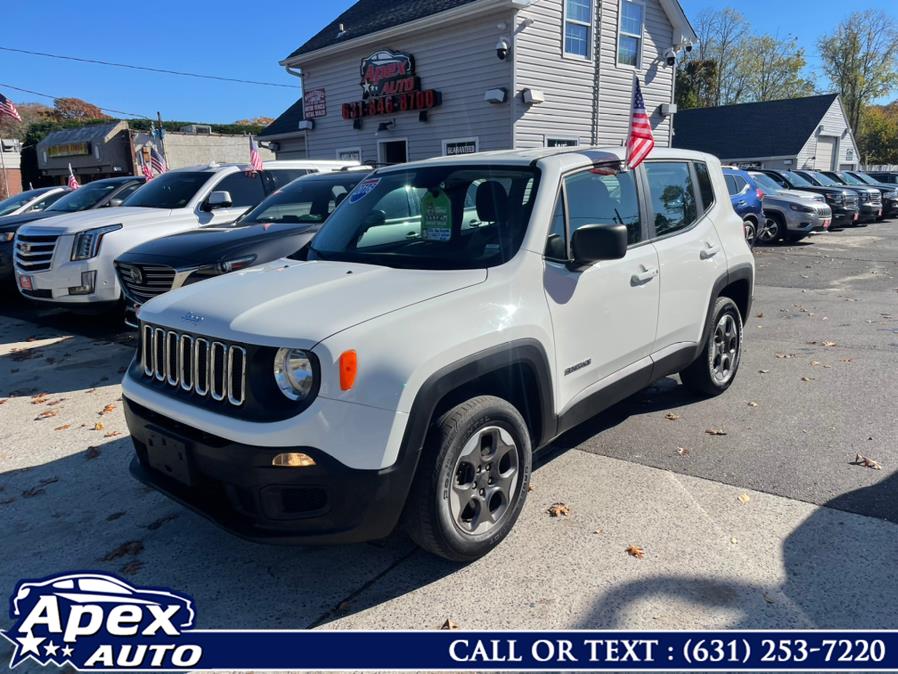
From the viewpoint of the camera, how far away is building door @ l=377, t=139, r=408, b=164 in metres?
17.1

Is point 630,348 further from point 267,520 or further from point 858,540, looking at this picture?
point 267,520

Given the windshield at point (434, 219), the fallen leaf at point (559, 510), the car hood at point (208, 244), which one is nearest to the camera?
the windshield at point (434, 219)

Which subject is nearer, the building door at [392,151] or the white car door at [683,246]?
the white car door at [683,246]

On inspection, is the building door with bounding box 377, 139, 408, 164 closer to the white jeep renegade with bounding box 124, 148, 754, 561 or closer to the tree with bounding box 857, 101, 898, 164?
the white jeep renegade with bounding box 124, 148, 754, 561

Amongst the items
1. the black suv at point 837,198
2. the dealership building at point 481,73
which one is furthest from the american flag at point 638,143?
the black suv at point 837,198

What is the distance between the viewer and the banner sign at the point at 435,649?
2.53 m

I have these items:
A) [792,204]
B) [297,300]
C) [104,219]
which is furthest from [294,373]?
[792,204]

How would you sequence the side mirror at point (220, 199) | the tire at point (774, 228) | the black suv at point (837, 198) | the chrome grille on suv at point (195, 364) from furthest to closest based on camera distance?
1. the black suv at point (837, 198)
2. the tire at point (774, 228)
3. the side mirror at point (220, 199)
4. the chrome grille on suv at point (195, 364)

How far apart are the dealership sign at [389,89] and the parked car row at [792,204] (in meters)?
7.19

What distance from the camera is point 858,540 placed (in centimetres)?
322

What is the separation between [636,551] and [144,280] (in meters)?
5.18

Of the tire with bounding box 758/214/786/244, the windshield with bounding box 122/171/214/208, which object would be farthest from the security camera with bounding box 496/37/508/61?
the windshield with bounding box 122/171/214/208

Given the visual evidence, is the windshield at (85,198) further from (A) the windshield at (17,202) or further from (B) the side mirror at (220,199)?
(B) the side mirror at (220,199)

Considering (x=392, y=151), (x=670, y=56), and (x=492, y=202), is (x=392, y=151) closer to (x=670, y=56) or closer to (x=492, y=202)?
(x=670, y=56)
